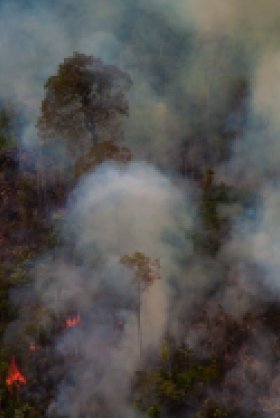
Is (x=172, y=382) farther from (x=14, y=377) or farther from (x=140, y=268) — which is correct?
(x=14, y=377)

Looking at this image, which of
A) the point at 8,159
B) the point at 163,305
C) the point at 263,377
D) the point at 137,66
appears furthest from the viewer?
the point at 137,66

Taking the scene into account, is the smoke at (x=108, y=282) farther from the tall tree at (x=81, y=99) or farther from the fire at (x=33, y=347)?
Answer: the tall tree at (x=81, y=99)

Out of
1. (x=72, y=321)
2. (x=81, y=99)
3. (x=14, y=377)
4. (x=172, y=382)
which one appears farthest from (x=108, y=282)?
(x=81, y=99)

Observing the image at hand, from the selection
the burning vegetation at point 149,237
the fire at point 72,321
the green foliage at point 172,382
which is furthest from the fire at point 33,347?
the green foliage at point 172,382

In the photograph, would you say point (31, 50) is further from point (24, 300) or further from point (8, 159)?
point (24, 300)

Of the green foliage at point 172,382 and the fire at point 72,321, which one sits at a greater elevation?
the fire at point 72,321

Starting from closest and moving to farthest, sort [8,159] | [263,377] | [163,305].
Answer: [263,377], [163,305], [8,159]

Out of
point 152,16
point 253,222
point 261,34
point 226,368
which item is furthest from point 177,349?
point 152,16
